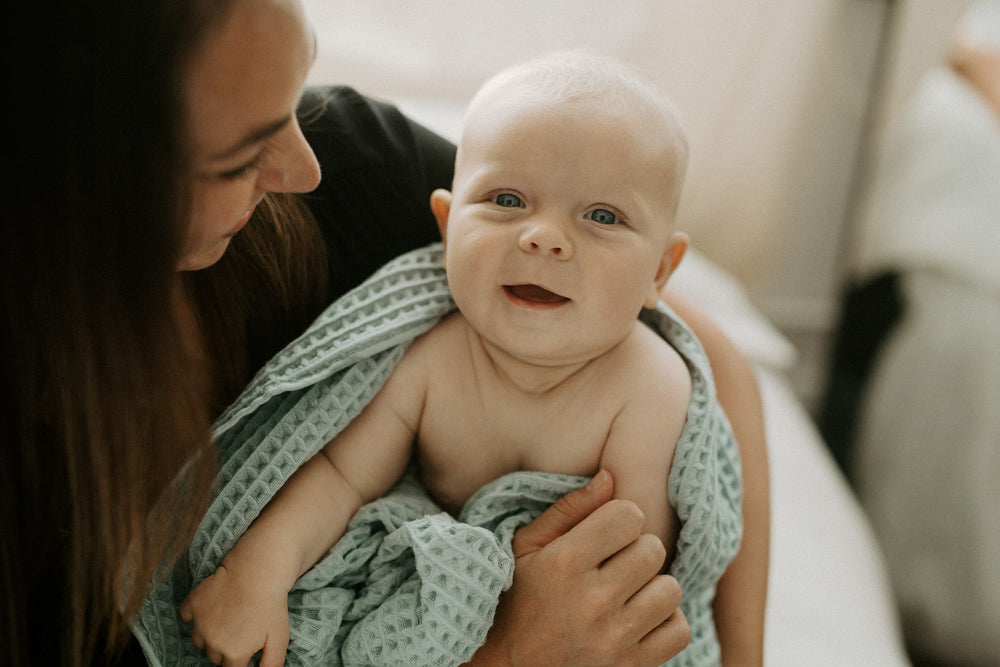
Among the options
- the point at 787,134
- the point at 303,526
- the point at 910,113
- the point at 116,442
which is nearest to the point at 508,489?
the point at 303,526

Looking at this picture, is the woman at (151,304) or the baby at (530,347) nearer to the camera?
the woman at (151,304)

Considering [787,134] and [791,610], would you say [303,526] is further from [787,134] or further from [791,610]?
[787,134]

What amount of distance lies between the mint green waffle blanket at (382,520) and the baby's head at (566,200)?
103 mm

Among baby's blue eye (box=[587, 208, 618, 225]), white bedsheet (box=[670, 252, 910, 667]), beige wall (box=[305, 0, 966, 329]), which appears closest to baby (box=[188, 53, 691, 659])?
baby's blue eye (box=[587, 208, 618, 225])

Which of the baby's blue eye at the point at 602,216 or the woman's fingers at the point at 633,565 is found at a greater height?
the baby's blue eye at the point at 602,216

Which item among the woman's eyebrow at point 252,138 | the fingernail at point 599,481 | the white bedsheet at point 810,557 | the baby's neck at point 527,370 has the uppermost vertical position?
the woman's eyebrow at point 252,138

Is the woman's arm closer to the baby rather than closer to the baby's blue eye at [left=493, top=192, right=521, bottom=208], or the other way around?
the baby

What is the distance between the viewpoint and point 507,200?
767 mm

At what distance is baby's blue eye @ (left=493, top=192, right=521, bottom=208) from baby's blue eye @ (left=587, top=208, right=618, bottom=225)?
0.07 m

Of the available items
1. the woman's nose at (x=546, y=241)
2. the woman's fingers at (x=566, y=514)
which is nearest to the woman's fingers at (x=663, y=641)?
the woman's fingers at (x=566, y=514)

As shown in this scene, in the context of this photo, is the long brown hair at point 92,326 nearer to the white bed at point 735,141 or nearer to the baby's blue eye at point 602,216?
the baby's blue eye at point 602,216

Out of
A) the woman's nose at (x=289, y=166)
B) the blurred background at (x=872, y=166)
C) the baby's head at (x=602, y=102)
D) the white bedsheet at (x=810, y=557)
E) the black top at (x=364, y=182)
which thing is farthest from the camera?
the blurred background at (x=872, y=166)

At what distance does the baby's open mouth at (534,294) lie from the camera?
0.75m

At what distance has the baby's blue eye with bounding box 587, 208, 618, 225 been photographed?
755 millimetres
